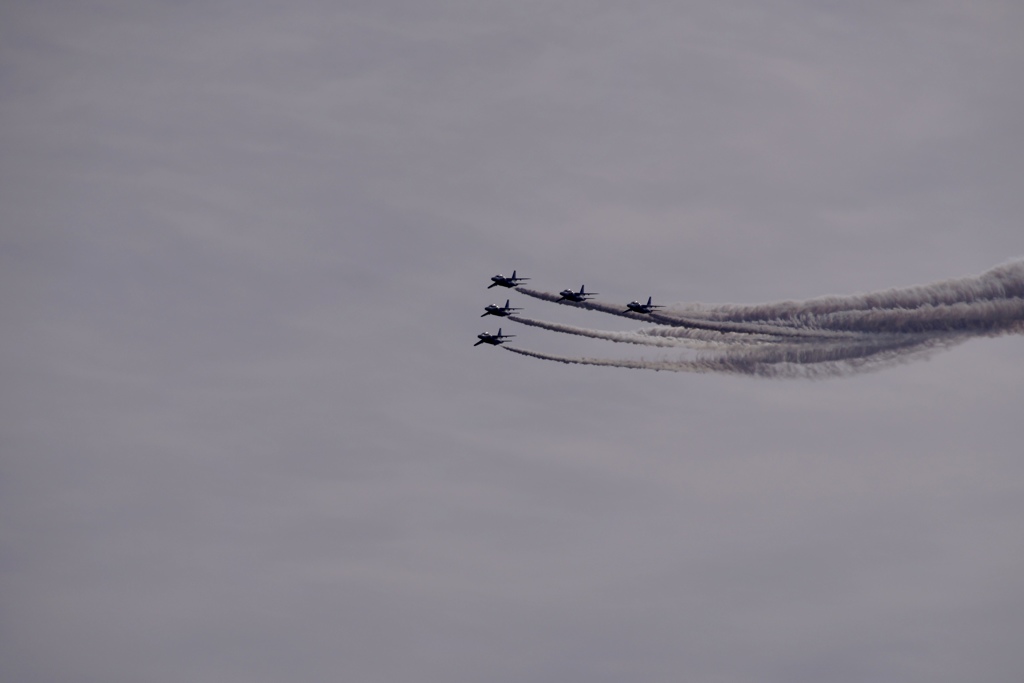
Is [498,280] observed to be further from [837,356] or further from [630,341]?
[837,356]

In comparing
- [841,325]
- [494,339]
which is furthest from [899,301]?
Result: [494,339]

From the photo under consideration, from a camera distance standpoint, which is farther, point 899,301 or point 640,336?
point 640,336

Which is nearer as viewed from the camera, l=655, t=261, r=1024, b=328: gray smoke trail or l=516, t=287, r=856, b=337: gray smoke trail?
l=655, t=261, r=1024, b=328: gray smoke trail

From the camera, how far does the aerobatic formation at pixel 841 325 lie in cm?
11244

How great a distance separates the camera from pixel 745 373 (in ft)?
405

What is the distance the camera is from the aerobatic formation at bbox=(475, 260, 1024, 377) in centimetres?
11244

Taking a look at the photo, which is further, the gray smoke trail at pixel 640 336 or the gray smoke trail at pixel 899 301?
the gray smoke trail at pixel 640 336

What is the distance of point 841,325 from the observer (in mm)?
117438

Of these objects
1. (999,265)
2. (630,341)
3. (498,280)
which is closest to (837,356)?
(999,265)

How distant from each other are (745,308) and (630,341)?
45.1 ft

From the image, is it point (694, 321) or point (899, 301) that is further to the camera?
point (694, 321)

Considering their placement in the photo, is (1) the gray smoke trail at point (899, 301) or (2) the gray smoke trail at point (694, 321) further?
(2) the gray smoke trail at point (694, 321)

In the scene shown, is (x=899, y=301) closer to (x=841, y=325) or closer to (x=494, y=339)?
(x=841, y=325)

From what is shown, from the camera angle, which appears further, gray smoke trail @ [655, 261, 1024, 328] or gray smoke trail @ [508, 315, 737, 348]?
gray smoke trail @ [508, 315, 737, 348]
